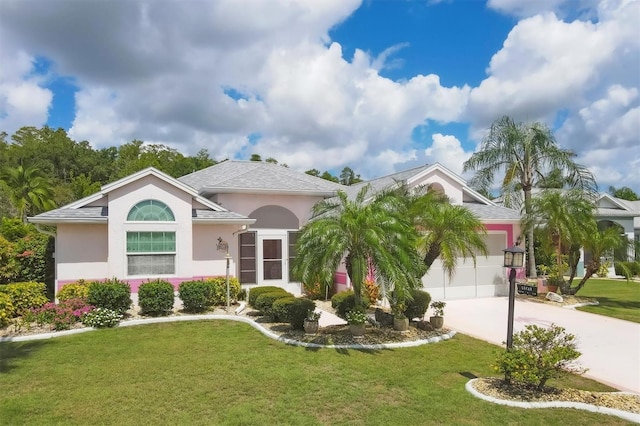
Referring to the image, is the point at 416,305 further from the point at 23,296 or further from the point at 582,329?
the point at 23,296

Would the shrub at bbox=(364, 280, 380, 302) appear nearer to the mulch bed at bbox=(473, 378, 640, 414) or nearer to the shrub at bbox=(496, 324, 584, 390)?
the mulch bed at bbox=(473, 378, 640, 414)

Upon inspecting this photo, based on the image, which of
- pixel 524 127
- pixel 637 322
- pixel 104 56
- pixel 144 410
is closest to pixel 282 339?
pixel 144 410

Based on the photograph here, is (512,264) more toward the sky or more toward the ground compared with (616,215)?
more toward the ground

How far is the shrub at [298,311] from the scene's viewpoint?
13008mm

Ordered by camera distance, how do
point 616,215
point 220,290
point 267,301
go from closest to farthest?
point 267,301
point 220,290
point 616,215

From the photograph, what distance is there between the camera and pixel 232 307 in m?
17.1

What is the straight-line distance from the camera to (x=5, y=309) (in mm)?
13719

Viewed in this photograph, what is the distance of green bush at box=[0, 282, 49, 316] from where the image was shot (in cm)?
1426

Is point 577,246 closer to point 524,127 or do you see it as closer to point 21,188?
point 524,127

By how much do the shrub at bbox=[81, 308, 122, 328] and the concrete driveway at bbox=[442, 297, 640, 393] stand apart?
11216 millimetres

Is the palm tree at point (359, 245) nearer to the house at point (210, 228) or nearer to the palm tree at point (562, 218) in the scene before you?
the house at point (210, 228)

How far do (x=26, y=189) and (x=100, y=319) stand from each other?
23.9 m

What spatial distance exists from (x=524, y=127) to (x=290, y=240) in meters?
14.9

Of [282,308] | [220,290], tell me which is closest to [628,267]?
[282,308]
